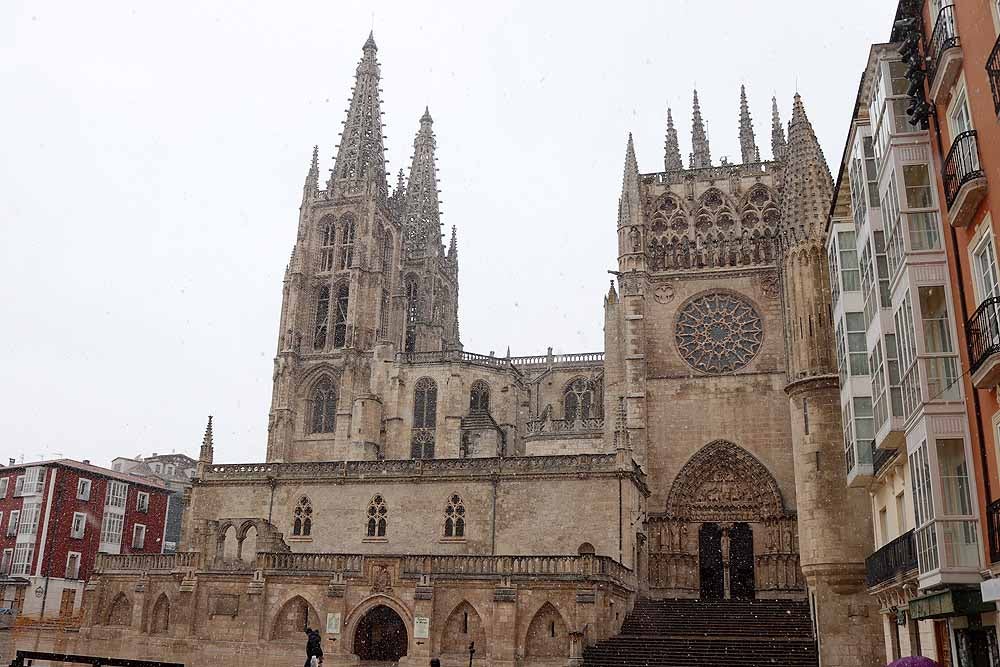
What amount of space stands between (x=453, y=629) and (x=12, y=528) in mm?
29564

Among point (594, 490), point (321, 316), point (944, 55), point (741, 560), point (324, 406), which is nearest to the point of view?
point (944, 55)

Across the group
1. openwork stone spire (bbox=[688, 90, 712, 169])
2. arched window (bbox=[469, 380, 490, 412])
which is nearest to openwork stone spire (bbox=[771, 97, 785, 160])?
openwork stone spire (bbox=[688, 90, 712, 169])

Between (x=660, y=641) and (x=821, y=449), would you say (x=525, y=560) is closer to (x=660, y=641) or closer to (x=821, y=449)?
(x=660, y=641)

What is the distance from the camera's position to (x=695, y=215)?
41.9 metres

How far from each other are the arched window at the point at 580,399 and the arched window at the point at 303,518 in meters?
19.9

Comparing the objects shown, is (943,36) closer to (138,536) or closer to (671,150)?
(671,150)

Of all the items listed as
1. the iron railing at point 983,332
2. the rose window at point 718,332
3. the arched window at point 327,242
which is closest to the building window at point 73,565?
the arched window at point 327,242

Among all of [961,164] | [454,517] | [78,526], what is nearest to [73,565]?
[78,526]

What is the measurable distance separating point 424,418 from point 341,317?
10520 mm

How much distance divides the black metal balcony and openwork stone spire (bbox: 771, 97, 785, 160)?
2757 cm

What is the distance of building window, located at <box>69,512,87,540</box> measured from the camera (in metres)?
47.3

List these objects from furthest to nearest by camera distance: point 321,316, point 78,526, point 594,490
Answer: point 321,316 → point 78,526 → point 594,490

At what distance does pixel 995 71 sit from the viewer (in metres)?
11.3

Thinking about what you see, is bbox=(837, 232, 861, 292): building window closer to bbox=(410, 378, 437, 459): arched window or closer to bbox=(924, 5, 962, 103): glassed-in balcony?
bbox=(924, 5, 962, 103): glassed-in balcony
